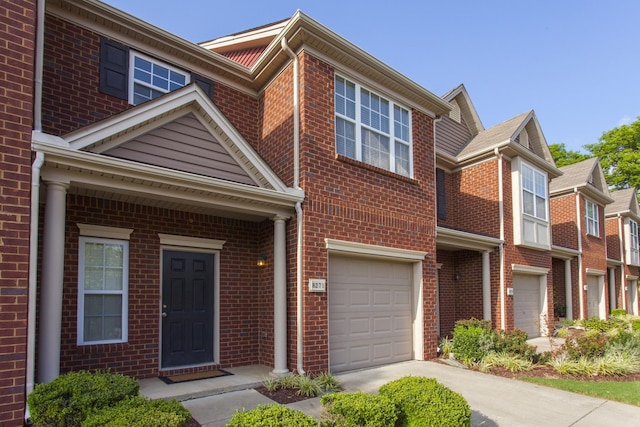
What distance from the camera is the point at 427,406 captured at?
4.61 m

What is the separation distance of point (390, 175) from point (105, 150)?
218 inches

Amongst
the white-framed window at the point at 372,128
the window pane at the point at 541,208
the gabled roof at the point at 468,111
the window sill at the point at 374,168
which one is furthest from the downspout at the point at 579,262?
the white-framed window at the point at 372,128

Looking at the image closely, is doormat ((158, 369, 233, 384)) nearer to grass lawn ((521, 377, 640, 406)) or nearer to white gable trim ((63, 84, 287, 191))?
white gable trim ((63, 84, 287, 191))

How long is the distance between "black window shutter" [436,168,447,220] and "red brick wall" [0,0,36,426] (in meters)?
10.7

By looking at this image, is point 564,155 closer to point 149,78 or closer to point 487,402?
point 487,402

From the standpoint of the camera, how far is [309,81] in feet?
25.7

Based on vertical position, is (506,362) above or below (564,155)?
below

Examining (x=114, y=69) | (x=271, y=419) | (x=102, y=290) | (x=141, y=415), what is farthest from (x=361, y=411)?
(x=114, y=69)

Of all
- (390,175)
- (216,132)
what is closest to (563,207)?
(390,175)

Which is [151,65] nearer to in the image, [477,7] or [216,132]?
[216,132]

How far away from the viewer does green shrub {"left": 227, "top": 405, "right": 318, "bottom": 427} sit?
3.62 metres

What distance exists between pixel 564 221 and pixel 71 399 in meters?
19.5

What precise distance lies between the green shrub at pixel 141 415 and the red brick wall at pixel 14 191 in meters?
1.49

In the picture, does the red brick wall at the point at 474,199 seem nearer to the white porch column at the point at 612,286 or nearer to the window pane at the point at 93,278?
the window pane at the point at 93,278
